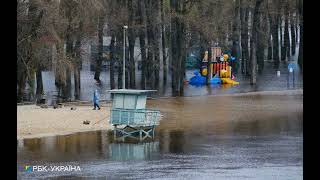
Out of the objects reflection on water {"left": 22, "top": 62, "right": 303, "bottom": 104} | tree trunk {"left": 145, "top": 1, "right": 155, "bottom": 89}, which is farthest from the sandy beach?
tree trunk {"left": 145, "top": 1, "right": 155, "bottom": 89}

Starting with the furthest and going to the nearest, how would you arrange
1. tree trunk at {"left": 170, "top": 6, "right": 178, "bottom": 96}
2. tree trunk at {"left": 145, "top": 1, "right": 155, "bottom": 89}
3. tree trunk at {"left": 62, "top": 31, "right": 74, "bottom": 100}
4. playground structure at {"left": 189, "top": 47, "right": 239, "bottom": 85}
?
playground structure at {"left": 189, "top": 47, "right": 239, "bottom": 85}
tree trunk at {"left": 170, "top": 6, "right": 178, "bottom": 96}
tree trunk at {"left": 145, "top": 1, "right": 155, "bottom": 89}
tree trunk at {"left": 62, "top": 31, "right": 74, "bottom": 100}

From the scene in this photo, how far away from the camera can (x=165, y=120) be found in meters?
33.1

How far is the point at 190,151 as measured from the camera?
22.5 meters

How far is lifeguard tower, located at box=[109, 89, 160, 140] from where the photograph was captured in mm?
26188

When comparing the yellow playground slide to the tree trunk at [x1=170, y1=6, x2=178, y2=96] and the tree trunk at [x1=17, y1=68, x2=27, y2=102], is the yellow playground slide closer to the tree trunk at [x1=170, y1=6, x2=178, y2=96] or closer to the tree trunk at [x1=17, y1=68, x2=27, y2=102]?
the tree trunk at [x1=170, y1=6, x2=178, y2=96]

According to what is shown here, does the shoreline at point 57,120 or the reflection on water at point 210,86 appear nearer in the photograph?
the shoreline at point 57,120

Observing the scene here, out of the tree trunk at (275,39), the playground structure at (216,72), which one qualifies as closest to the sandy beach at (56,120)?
the playground structure at (216,72)

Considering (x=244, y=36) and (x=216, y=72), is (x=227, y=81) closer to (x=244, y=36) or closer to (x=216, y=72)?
(x=216, y=72)

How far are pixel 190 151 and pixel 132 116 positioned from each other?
4.40 meters

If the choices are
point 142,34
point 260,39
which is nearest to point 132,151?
point 142,34

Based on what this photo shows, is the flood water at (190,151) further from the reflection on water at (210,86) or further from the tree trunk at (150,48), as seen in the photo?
the tree trunk at (150,48)

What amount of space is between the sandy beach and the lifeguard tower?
2515 millimetres

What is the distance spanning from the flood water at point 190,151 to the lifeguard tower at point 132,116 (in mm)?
572

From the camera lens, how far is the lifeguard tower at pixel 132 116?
26188 mm
